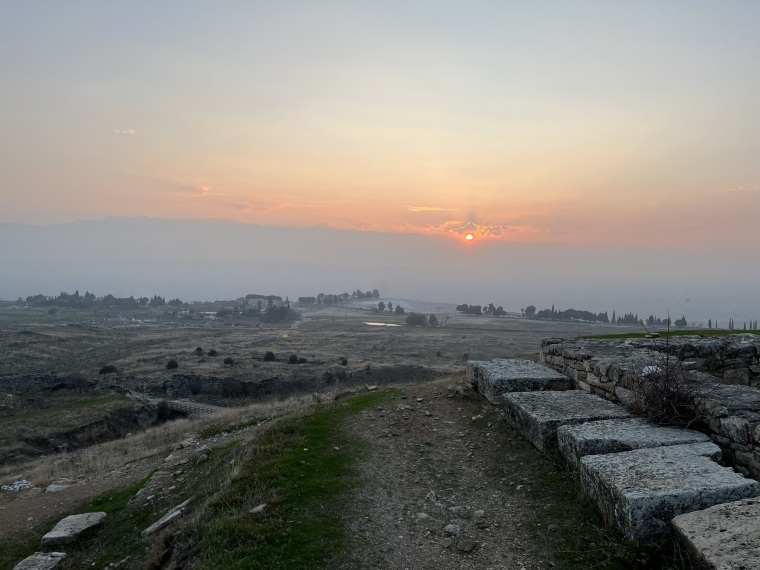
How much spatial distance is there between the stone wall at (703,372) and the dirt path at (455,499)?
6.58ft

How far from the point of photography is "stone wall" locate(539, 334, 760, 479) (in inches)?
246

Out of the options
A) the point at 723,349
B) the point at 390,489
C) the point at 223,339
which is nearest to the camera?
the point at 390,489

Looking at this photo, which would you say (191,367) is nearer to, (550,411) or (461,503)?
(550,411)

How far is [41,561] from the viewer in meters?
8.19

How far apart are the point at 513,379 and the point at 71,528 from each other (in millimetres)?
8705

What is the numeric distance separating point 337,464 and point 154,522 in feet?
11.7

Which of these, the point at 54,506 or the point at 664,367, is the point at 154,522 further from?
the point at 664,367

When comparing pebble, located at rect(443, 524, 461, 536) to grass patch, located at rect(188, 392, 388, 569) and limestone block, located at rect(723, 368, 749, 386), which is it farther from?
limestone block, located at rect(723, 368, 749, 386)

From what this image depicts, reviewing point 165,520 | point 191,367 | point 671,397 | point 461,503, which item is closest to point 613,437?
point 671,397

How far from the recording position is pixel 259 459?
8164mm

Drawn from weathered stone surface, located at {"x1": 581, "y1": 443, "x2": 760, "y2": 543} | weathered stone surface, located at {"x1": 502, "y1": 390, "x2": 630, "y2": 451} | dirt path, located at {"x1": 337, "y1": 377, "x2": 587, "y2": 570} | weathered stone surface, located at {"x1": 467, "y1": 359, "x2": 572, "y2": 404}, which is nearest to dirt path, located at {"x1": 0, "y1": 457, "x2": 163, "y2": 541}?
dirt path, located at {"x1": 337, "y1": 377, "x2": 587, "y2": 570}

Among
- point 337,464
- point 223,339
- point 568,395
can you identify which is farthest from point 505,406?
point 223,339

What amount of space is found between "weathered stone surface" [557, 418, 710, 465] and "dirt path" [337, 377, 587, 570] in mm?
416

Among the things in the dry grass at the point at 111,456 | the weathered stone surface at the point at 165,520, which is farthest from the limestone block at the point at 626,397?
the dry grass at the point at 111,456
